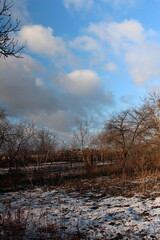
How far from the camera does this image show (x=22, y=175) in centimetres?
1605

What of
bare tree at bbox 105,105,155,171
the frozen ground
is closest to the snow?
the frozen ground

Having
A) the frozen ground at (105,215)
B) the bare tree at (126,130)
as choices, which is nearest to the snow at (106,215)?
the frozen ground at (105,215)

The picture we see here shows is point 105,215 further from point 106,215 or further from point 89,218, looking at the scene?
point 89,218

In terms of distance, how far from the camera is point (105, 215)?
5984 mm

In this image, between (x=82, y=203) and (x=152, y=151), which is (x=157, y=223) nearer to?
(x=82, y=203)

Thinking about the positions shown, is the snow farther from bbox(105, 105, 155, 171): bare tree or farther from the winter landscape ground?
bbox(105, 105, 155, 171): bare tree

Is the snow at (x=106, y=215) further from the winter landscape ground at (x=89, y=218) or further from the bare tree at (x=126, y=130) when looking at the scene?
the bare tree at (x=126, y=130)

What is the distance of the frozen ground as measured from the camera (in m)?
4.63

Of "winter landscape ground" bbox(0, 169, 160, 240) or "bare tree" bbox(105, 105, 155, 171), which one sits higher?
"bare tree" bbox(105, 105, 155, 171)

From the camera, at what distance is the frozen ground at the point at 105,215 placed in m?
4.63

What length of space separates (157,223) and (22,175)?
1315 centimetres

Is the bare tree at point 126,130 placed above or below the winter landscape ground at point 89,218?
above

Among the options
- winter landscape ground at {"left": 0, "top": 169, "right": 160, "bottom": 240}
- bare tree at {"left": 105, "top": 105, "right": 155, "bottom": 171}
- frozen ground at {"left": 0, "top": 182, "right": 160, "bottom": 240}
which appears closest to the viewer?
winter landscape ground at {"left": 0, "top": 169, "right": 160, "bottom": 240}

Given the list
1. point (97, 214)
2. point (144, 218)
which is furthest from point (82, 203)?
point (144, 218)
